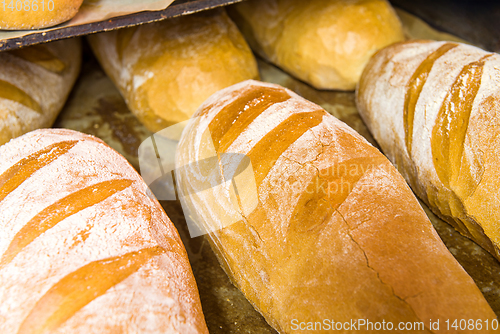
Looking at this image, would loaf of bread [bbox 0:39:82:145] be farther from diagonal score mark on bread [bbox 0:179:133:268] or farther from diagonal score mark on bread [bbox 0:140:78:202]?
diagonal score mark on bread [bbox 0:179:133:268]

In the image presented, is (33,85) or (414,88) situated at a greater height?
(33,85)

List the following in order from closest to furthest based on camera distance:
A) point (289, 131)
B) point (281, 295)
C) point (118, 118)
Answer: point (281, 295) < point (289, 131) < point (118, 118)

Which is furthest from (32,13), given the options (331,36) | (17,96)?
(331,36)

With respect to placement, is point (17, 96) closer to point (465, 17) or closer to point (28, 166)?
point (28, 166)

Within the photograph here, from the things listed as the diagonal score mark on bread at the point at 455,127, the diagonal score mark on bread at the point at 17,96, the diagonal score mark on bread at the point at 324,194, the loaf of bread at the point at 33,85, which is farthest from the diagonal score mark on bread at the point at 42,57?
the diagonal score mark on bread at the point at 455,127

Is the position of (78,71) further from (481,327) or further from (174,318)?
(481,327)

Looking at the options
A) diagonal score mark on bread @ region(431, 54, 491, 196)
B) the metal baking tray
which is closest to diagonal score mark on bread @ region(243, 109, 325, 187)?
diagonal score mark on bread @ region(431, 54, 491, 196)

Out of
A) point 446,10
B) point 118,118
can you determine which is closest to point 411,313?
point 118,118
